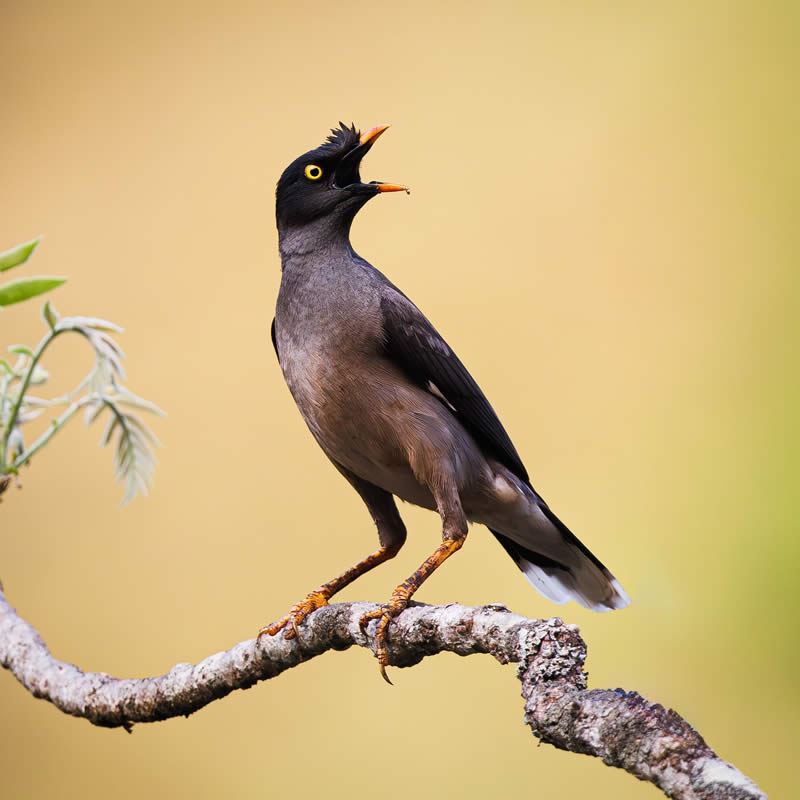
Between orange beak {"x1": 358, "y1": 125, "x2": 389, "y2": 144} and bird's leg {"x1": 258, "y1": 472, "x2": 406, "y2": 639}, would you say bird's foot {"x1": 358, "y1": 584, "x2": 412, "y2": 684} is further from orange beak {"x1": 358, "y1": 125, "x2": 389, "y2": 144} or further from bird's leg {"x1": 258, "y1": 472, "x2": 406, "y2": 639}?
orange beak {"x1": 358, "y1": 125, "x2": 389, "y2": 144}

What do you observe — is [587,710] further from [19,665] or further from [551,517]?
[19,665]

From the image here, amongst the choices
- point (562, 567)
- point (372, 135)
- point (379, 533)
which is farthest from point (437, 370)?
point (562, 567)

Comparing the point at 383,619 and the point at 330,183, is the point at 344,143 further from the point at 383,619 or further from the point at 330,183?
the point at 383,619

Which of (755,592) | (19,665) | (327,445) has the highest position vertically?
(755,592)

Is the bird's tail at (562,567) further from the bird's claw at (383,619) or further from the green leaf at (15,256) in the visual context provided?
the green leaf at (15,256)

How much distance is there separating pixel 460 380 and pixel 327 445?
31 cm

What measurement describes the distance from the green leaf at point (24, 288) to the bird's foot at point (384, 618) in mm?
913

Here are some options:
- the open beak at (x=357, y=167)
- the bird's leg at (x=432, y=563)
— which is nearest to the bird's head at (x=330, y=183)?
the open beak at (x=357, y=167)

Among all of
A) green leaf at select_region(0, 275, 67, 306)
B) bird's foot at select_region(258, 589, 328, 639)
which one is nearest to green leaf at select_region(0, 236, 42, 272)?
green leaf at select_region(0, 275, 67, 306)

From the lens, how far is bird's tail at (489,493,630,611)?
82.1 inches

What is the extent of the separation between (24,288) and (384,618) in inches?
38.9

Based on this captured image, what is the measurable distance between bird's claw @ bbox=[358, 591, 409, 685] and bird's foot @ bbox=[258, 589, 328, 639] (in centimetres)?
18

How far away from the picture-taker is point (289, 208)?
1940mm

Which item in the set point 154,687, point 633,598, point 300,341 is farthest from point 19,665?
point 633,598
